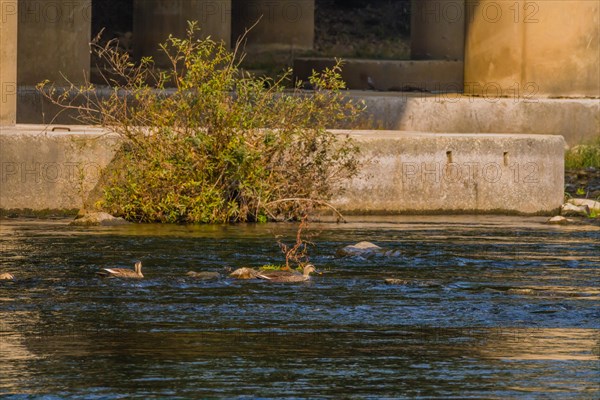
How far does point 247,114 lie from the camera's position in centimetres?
1459

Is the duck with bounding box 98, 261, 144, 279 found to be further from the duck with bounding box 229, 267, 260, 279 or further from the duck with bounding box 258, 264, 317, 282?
the duck with bounding box 258, 264, 317, 282

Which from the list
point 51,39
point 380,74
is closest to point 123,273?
point 51,39

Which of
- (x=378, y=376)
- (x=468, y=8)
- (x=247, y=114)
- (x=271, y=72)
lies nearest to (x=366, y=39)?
(x=271, y=72)

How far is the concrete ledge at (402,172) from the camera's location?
14.5 metres

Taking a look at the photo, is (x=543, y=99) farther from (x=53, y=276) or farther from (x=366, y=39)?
(x=366, y=39)

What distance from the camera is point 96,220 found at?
14.1 meters

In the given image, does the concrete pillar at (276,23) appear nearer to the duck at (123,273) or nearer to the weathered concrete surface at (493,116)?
the weathered concrete surface at (493,116)

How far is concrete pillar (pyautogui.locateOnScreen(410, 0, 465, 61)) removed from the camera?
3284cm

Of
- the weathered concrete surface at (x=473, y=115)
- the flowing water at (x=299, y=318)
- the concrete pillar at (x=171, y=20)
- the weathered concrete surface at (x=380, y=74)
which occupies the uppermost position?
the concrete pillar at (x=171, y=20)

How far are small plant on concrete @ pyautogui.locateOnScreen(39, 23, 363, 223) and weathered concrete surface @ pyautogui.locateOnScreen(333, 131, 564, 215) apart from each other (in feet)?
1.47

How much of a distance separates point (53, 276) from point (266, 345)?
9.15 ft

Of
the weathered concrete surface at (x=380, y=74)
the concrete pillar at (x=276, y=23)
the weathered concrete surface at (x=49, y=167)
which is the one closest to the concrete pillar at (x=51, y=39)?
the weathered concrete surface at (x=380, y=74)

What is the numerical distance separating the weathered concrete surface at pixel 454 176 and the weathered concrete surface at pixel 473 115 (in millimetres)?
4042

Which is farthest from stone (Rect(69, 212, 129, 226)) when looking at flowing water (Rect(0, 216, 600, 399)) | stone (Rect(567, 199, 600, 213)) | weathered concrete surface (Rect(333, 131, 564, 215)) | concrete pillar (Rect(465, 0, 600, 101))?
concrete pillar (Rect(465, 0, 600, 101))
